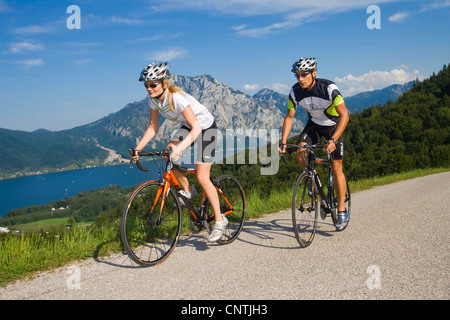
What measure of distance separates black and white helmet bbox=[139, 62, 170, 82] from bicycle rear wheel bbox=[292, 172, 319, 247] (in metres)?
2.17

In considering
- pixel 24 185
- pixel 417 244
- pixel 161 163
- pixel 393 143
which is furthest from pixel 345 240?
pixel 24 185

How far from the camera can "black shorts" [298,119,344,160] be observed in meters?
5.02

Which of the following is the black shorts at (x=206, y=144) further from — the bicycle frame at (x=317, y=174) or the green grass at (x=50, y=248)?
the green grass at (x=50, y=248)

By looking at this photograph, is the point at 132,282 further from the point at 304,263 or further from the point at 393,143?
the point at 393,143

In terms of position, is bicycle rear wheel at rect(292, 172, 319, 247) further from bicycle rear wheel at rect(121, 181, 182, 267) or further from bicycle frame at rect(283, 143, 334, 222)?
bicycle rear wheel at rect(121, 181, 182, 267)

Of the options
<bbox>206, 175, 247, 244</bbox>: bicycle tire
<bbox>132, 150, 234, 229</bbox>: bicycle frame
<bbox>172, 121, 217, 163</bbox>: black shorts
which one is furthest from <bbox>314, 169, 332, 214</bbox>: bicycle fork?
<bbox>172, 121, 217, 163</bbox>: black shorts

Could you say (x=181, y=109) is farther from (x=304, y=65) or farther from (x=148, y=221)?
(x=304, y=65)

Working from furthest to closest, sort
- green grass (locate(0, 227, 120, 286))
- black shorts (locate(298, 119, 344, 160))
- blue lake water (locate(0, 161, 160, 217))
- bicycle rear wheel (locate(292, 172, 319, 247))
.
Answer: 1. blue lake water (locate(0, 161, 160, 217))
2. black shorts (locate(298, 119, 344, 160))
3. bicycle rear wheel (locate(292, 172, 319, 247))
4. green grass (locate(0, 227, 120, 286))

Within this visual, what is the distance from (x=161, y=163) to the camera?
4117 millimetres

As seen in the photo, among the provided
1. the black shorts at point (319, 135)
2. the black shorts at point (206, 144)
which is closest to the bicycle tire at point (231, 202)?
the black shorts at point (206, 144)

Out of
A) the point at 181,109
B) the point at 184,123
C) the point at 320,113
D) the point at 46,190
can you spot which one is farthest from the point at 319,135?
the point at 46,190

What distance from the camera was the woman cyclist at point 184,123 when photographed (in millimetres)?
3891

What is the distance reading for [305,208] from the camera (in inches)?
184
